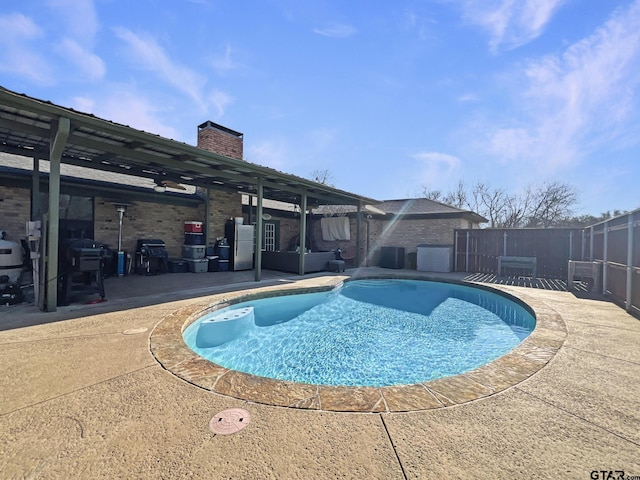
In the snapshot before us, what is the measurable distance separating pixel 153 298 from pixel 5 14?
482 cm

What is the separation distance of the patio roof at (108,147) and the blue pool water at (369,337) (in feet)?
10.3

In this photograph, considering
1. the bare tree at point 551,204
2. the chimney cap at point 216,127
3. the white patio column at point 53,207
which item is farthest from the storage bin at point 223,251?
the bare tree at point 551,204

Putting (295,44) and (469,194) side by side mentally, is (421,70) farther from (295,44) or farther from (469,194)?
(469,194)

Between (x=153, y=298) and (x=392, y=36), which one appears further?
(x=392, y=36)

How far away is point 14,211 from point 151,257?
2913 millimetres

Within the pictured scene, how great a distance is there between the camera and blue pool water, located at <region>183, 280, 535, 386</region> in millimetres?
3521

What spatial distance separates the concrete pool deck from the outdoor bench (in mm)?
8091

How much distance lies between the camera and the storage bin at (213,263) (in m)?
9.30

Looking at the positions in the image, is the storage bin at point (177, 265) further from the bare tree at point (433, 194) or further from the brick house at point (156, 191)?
the bare tree at point (433, 194)

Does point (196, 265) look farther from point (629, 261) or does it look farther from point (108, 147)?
point (629, 261)

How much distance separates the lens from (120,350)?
2.92 metres

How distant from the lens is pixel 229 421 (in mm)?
1820

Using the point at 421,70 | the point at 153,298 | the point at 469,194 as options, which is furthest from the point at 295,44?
the point at 469,194

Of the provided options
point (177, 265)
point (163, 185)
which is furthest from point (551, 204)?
point (163, 185)
